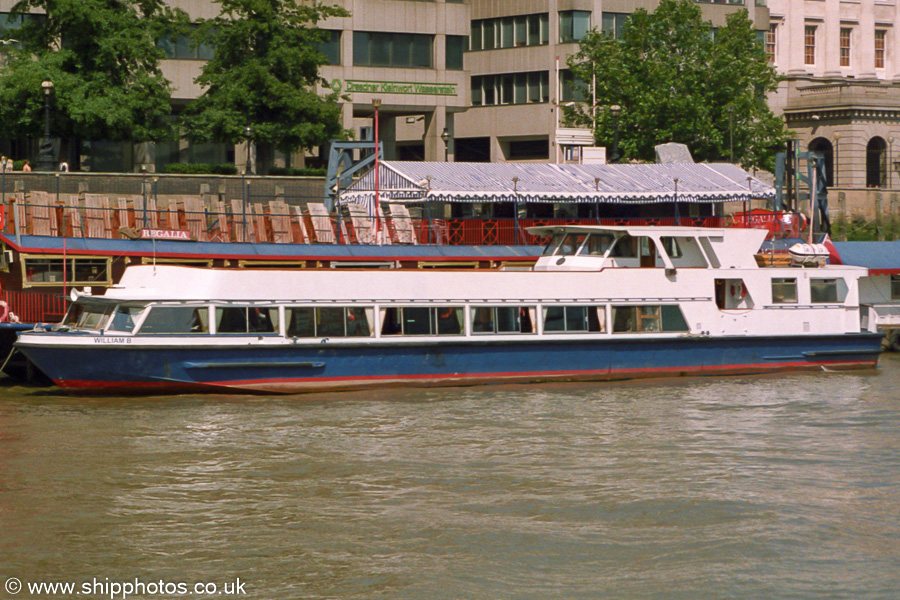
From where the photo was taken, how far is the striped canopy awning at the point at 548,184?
35.7m

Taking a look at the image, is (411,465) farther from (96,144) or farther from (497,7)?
(497,7)

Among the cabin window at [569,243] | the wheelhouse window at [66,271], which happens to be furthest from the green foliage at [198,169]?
the cabin window at [569,243]

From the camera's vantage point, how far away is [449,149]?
67.6 meters

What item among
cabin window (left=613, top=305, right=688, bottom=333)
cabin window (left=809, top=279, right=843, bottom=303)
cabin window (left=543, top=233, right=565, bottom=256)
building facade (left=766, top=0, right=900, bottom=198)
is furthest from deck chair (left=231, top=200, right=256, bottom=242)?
building facade (left=766, top=0, right=900, bottom=198)

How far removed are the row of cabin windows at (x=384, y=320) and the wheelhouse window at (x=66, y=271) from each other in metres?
2.73

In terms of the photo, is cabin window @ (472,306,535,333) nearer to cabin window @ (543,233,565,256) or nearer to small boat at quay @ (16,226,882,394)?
small boat at quay @ (16,226,882,394)

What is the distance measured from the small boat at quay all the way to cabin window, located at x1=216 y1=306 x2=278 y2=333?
0.9 inches

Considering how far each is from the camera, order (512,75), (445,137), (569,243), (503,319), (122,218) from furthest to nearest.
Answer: (512,75) → (445,137) → (122,218) → (569,243) → (503,319)

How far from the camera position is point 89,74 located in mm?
48031

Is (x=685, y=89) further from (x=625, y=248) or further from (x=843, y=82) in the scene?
(x=625, y=248)

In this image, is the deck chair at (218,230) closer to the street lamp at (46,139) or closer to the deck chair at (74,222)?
the deck chair at (74,222)

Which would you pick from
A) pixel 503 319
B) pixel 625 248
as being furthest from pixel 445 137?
pixel 503 319

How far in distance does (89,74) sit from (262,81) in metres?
6.74

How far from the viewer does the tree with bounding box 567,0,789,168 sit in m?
55.1
